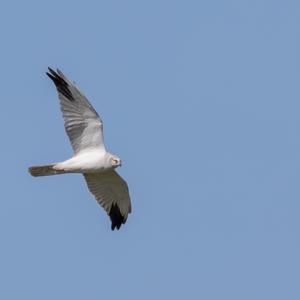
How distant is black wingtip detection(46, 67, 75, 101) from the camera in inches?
882

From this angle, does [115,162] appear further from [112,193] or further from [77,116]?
[112,193]

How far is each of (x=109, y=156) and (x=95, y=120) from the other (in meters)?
0.79

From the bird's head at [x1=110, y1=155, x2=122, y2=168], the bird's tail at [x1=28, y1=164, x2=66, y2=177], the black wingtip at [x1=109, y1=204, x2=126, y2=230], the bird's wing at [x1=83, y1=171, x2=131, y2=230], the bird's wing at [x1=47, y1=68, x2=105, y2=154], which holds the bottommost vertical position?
the black wingtip at [x1=109, y1=204, x2=126, y2=230]

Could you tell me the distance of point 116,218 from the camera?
24.5 metres

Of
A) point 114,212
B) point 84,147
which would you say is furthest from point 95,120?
point 114,212

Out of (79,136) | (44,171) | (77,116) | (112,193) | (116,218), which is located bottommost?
(116,218)

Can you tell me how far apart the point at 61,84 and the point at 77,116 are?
723 mm

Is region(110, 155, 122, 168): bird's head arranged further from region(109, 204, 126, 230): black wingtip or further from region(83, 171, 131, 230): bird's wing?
region(109, 204, 126, 230): black wingtip

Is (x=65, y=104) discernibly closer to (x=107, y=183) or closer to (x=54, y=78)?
(x=54, y=78)

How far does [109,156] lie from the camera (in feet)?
74.0

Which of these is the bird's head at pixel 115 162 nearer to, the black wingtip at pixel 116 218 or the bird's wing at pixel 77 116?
the bird's wing at pixel 77 116

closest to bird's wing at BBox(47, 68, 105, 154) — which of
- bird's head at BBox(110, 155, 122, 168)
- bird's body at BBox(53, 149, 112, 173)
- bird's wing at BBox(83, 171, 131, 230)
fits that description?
bird's body at BBox(53, 149, 112, 173)

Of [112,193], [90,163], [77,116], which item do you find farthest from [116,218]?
[77,116]

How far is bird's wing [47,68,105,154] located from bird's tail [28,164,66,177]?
65 centimetres
